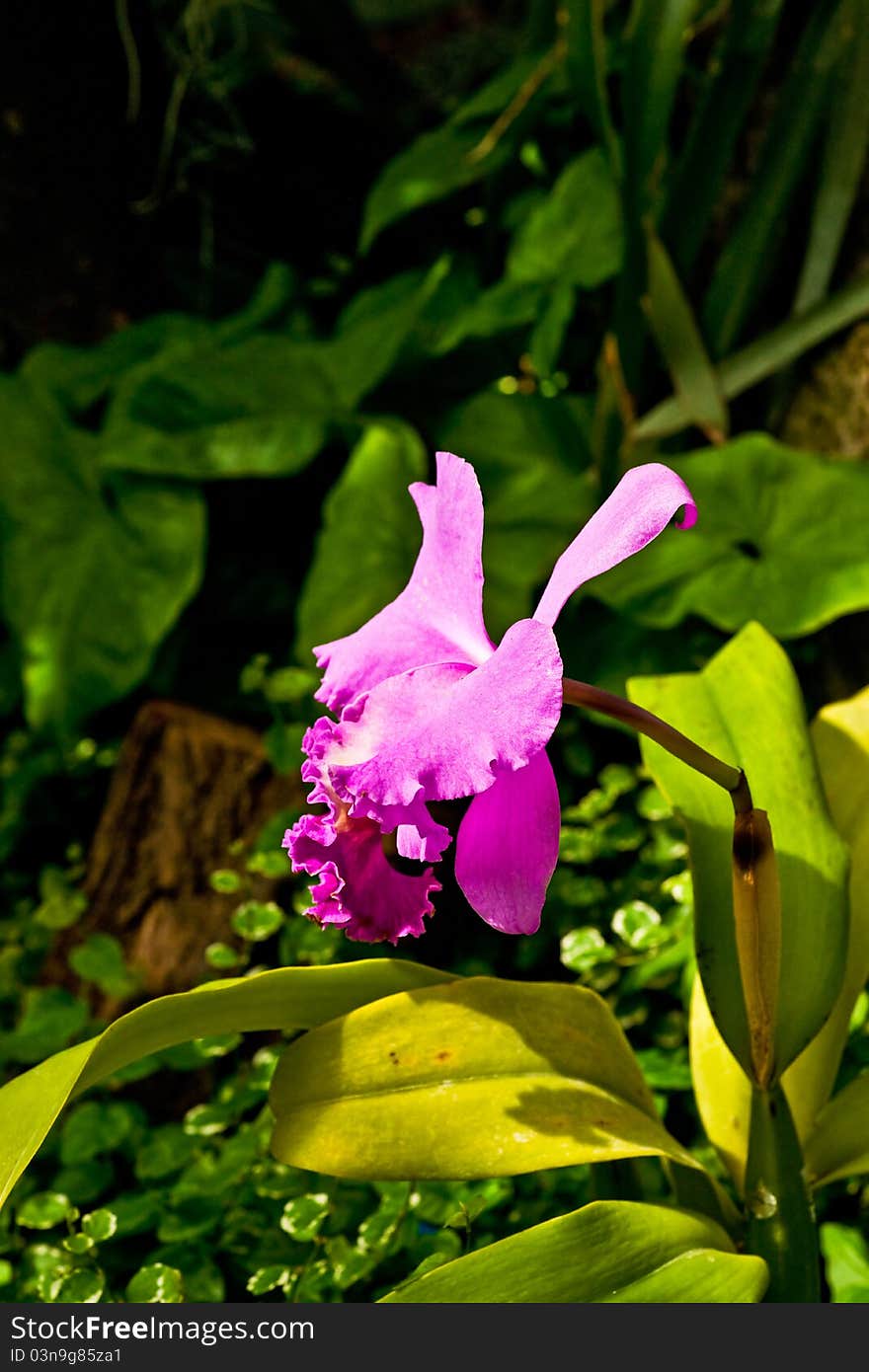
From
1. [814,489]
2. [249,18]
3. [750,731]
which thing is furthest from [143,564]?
[249,18]

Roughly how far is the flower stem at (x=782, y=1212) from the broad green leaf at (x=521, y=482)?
0.89 m

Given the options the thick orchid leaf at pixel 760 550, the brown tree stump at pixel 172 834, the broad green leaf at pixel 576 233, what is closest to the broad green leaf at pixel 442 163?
the broad green leaf at pixel 576 233

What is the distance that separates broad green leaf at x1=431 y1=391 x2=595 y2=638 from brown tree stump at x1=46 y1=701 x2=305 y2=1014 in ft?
1.34

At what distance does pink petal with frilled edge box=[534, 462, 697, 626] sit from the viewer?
2.14 feet

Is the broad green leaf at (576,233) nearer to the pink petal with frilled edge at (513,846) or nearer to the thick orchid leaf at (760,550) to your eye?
the thick orchid leaf at (760,550)

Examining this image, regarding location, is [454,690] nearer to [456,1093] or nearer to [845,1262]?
[456,1093]

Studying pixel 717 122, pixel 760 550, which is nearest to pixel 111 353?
pixel 717 122

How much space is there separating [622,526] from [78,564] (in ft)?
4.33

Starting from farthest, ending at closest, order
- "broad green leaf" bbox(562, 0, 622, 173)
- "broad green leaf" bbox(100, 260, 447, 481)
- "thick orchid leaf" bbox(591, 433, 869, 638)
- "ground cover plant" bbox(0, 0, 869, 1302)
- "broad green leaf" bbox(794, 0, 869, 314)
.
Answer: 1. "broad green leaf" bbox(100, 260, 447, 481)
2. "broad green leaf" bbox(794, 0, 869, 314)
3. "broad green leaf" bbox(562, 0, 622, 173)
4. "thick orchid leaf" bbox(591, 433, 869, 638)
5. "ground cover plant" bbox(0, 0, 869, 1302)

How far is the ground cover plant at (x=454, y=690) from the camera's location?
2.31ft

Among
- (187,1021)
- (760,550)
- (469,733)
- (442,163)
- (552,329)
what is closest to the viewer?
(469,733)

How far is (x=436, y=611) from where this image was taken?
74 cm

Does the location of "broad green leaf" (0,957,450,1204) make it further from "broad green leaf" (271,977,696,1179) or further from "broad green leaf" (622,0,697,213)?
"broad green leaf" (622,0,697,213)

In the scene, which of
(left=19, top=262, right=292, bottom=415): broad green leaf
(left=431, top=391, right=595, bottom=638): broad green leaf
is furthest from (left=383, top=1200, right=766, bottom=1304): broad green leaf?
(left=19, top=262, right=292, bottom=415): broad green leaf
